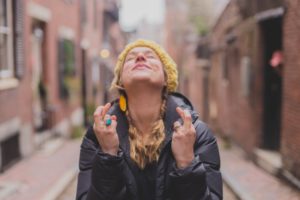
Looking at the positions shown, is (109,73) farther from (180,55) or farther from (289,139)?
(289,139)

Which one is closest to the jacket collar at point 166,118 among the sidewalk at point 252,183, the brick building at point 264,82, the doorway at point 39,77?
the sidewalk at point 252,183

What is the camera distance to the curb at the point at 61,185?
7166 millimetres

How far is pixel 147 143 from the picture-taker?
2461mm

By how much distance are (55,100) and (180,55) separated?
2155 cm

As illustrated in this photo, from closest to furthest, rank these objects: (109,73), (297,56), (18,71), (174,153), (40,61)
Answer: (174,153) < (297,56) < (18,71) < (40,61) < (109,73)

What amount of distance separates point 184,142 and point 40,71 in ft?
37.9

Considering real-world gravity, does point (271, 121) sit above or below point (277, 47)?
below

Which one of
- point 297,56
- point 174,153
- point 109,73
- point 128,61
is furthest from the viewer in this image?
point 109,73

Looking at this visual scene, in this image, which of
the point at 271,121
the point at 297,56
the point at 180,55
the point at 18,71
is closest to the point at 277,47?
the point at 271,121

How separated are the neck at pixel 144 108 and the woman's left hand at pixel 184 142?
23 cm

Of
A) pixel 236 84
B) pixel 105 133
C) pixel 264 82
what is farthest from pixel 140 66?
pixel 236 84

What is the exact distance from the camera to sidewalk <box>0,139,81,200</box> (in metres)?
7.42

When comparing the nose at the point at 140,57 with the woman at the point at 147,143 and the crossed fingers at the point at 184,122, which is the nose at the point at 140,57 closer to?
the woman at the point at 147,143

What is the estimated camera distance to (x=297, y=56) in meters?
7.69
